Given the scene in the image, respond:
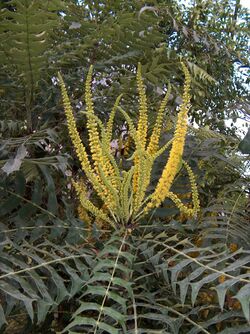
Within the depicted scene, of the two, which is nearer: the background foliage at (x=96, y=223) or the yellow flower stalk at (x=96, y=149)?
the background foliage at (x=96, y=223)

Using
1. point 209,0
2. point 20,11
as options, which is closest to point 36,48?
point 20,11

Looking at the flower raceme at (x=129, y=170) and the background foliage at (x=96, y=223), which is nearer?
the background foliage at (x=96, y=223)

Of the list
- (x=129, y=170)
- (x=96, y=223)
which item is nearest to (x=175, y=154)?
(x=129, y=170)

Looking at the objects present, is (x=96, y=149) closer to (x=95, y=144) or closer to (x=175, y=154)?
(x=95, y=144)

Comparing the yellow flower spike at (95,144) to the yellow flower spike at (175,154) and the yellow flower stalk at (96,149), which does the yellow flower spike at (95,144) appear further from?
the yellow flower spike at (175,154)

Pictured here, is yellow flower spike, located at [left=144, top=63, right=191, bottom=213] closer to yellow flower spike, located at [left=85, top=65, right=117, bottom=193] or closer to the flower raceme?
the flower raceme

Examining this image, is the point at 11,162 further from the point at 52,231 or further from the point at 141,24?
the point at 141,24

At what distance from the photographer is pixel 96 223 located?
1224 mm

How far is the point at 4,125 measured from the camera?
132cm

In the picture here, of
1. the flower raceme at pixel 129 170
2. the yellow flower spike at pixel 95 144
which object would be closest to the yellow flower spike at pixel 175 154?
the flower raceme at pixel 129 170

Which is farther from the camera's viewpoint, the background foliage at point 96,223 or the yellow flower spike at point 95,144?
the yellow flower spike at point 95,144

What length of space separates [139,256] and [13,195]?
33 cm

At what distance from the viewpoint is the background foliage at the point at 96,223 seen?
2.98 ft

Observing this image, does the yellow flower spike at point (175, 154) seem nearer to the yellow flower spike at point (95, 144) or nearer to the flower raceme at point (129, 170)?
the flower raceme at point (129, 170)
